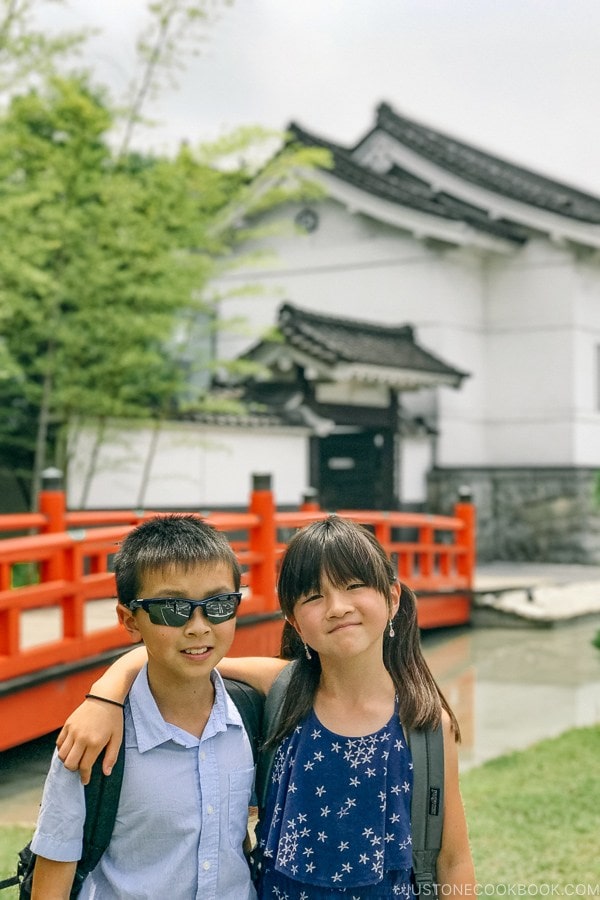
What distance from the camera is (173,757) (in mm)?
1740

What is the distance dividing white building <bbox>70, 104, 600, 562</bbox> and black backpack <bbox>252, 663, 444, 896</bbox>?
11.8 meters

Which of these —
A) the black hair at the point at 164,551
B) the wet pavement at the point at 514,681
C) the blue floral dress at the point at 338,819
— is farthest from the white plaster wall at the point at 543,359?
the black hair at the point at 164,551

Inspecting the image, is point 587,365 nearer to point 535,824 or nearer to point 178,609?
point 535,824

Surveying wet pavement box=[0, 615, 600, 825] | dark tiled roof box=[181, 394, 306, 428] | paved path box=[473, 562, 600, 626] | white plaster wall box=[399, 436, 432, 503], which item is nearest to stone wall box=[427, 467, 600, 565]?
white plaster wall box=[399, 436, 432, 503]

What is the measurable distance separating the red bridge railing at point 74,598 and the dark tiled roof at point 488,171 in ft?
22.8

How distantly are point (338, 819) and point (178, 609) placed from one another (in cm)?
46

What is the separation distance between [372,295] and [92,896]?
14153 mm

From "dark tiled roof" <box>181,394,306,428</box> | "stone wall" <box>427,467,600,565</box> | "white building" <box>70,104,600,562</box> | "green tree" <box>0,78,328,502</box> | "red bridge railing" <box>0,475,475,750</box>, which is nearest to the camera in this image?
"red bridge railing" <box>0,475,475,750</box>

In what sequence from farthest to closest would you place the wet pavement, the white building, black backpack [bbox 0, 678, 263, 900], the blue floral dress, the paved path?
the white building < the paved path < the wet pavement < the blue floral dress < black backpack [bbox 0, 678, 263, 900]

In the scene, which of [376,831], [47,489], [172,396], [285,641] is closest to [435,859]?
[376,831]

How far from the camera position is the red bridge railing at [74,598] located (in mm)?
4977

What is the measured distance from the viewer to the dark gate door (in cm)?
1452

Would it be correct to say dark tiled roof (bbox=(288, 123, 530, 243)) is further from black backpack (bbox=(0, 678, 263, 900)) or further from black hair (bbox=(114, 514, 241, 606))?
black backpack (bbox=(0, 678, 263, 900))

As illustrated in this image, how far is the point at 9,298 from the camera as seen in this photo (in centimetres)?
877
